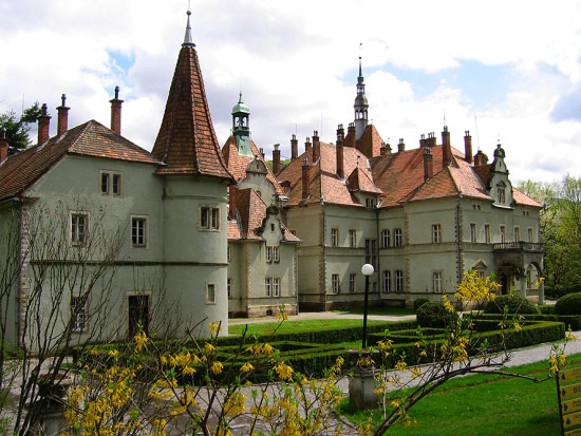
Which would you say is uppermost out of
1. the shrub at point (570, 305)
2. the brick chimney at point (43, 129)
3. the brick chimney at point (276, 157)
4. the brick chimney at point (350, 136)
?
the brick chimney at point (350, 136)

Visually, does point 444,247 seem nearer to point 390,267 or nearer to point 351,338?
point 390,267

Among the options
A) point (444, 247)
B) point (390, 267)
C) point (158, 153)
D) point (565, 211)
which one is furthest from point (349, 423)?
point (565, 211)

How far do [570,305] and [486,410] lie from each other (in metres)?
23.8

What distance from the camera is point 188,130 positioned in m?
27.5

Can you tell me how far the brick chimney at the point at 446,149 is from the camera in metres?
47.5

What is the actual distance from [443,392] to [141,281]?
14.3 meters

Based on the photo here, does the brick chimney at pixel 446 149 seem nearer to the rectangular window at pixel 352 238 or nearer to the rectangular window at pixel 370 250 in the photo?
the rectangular window at pixel 370 250

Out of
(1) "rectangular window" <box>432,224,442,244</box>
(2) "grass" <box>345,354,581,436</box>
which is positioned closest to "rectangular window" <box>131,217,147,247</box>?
(2) "grass" <box>345,354,581,436</box>

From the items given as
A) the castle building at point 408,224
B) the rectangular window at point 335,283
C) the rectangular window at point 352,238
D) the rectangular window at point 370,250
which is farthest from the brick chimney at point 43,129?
the rectangular window at point 370,250

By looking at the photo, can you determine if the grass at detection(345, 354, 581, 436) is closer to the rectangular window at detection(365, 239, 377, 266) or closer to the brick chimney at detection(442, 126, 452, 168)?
the brick chimney at detection(442, 126, 452, 168)

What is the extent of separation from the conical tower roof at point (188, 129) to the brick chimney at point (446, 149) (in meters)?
24.2

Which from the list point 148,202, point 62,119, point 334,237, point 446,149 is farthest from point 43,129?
point 446,149

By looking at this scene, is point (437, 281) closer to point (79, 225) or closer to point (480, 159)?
point (480, 159)

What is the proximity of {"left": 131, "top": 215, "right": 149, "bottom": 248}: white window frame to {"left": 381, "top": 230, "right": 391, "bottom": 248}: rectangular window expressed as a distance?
26906 millimetres
